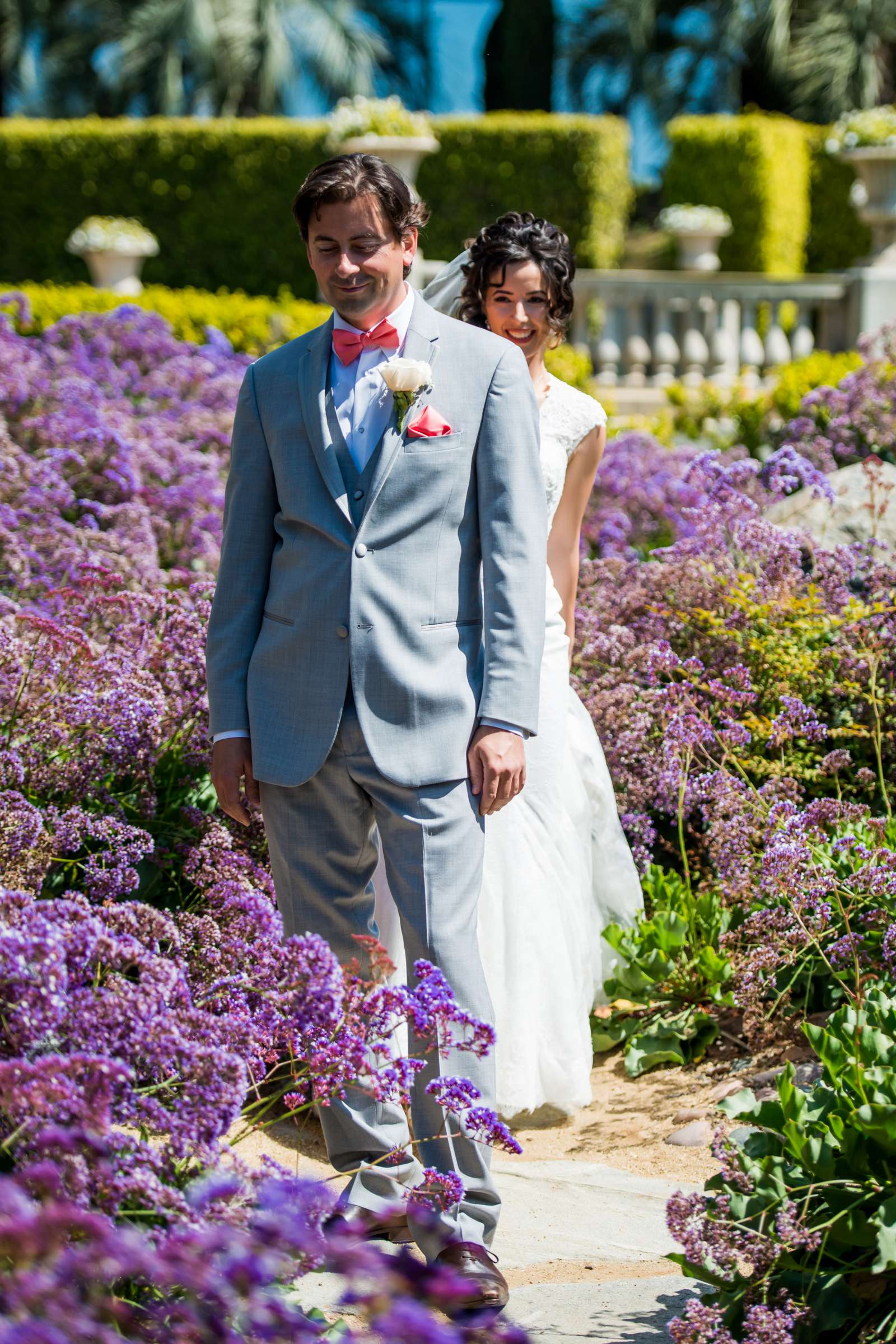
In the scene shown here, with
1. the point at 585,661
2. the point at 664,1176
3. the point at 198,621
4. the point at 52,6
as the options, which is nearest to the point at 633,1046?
the point at 664,1176

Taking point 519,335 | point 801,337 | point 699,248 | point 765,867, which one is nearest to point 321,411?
point 519,335

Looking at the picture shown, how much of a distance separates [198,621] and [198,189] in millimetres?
15904

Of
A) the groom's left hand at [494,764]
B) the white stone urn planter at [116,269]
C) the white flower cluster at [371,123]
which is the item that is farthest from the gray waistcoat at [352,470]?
the white stone urn planter at [116,269]

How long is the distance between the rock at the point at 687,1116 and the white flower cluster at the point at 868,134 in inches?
416

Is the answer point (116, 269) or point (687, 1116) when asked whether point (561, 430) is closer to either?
point (687, 1116)

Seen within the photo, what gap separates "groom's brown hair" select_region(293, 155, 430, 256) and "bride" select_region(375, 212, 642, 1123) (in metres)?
0.91

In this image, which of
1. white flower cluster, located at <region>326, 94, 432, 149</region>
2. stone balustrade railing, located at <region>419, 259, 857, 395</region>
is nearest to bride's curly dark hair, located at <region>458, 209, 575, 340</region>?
white flower cluster, located at <region>326, 94, 432, 149</region>

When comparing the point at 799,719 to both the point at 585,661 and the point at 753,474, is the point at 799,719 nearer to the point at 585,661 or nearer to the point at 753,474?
the point at 585,661

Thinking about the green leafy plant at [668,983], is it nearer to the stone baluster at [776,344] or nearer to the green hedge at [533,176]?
the stone baluster at [776,344]

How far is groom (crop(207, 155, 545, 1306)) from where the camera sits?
2.65 meters

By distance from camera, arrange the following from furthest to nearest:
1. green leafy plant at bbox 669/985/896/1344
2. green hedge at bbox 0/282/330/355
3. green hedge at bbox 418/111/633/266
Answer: green hedge at bbox 418/111/633/266 → green hedge at bbox 0/282/330/355 → green leafy plant at bbox 669/985/896/1344

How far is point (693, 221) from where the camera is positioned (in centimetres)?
1916

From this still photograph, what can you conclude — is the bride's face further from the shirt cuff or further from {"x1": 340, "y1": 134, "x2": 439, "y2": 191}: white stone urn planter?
{"x1": 340, "y1": 134, "x2": 439, "y2": 191}: white stone urn planter

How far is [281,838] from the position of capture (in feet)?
9.07
